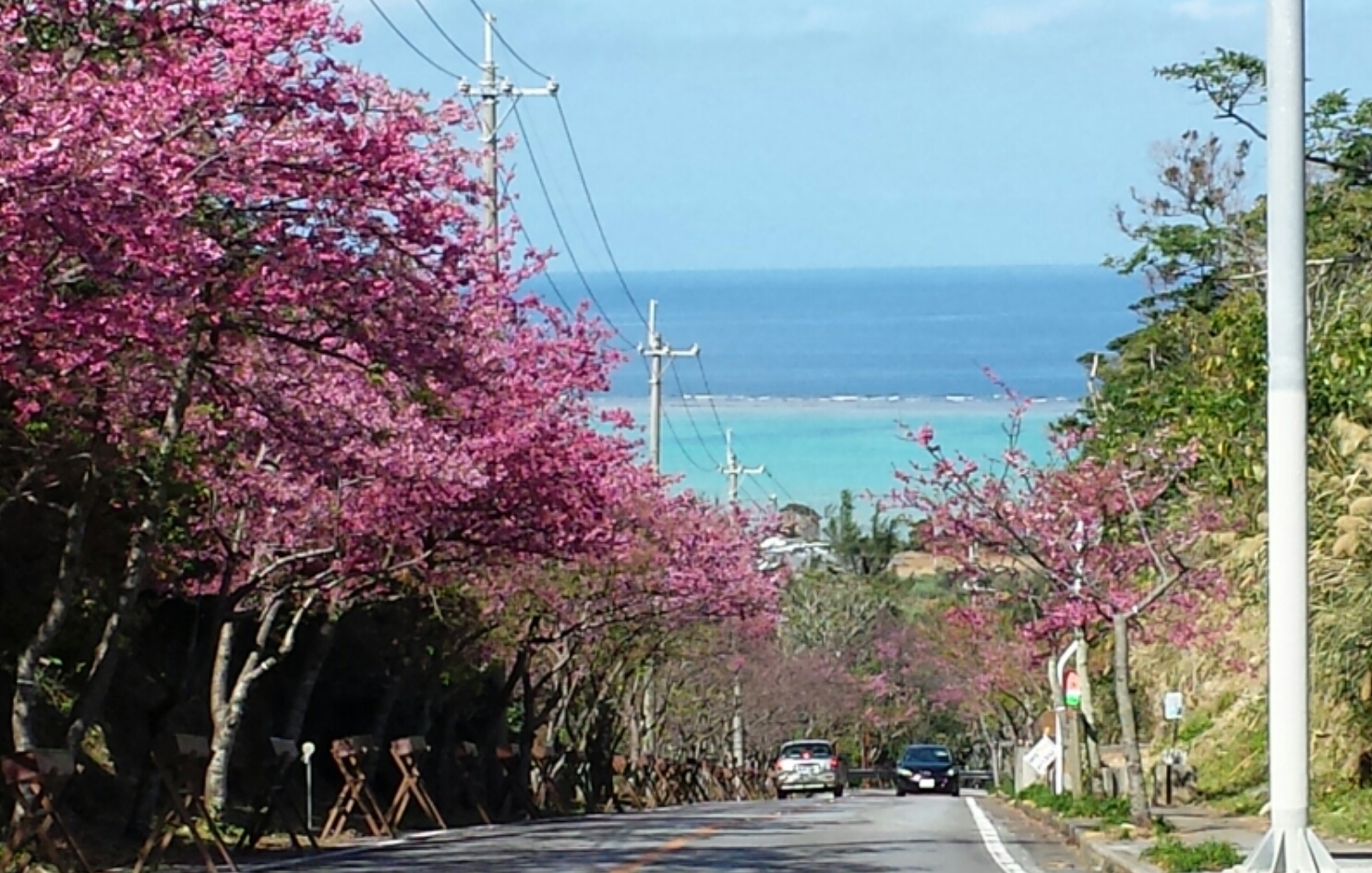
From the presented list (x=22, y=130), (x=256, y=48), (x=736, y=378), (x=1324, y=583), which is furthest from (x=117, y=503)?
(x=736, y=378)

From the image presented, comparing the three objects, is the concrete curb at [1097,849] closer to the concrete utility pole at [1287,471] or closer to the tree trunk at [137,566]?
the concrete utility pole at [1287,471]

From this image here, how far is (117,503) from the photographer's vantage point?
20.0m

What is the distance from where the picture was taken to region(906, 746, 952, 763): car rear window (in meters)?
59.1

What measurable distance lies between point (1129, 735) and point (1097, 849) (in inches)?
130

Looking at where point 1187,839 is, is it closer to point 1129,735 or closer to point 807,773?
point 1129,735

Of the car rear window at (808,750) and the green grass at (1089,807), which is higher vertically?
the car rear window at (808,750)

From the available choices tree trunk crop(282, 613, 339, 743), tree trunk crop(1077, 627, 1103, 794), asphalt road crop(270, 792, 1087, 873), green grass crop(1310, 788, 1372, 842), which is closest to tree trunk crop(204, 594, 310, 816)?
tree trunk crop(282, 613, 339, 743)

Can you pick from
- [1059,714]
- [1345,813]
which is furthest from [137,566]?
[1059,714]

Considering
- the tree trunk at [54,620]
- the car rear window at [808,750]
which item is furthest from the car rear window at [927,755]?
the tree trunk at [54,620]

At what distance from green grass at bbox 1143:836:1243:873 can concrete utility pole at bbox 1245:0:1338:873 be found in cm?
559

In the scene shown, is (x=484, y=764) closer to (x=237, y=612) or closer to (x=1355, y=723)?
(x=237, y=612)

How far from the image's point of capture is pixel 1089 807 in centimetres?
2770

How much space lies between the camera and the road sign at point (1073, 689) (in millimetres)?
33094

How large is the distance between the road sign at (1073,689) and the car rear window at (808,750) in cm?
2199
